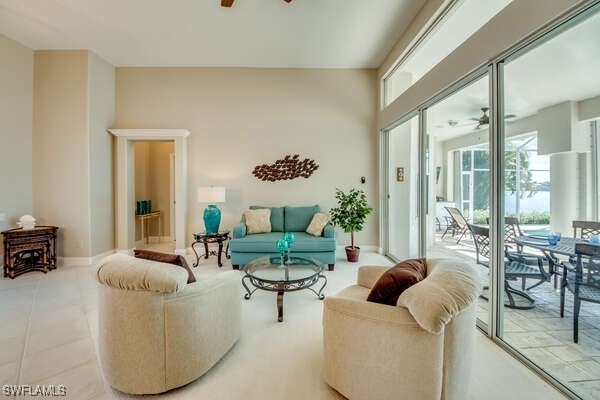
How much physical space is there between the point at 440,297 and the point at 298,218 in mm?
3566

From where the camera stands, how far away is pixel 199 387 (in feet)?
5.30

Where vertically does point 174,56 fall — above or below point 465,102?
above

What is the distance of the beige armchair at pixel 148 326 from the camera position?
58.1 inches

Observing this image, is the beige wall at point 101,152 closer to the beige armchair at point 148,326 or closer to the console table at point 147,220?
the console table at point 147,220

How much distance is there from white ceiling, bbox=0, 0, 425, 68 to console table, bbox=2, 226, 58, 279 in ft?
9.79

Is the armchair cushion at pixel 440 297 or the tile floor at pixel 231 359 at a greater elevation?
the armchair cushion at pixel 440 297

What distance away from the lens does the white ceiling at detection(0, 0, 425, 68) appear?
10.6 ft

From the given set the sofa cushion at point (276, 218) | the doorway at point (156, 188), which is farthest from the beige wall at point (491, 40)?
Answer: the doorway at point (156, 188)

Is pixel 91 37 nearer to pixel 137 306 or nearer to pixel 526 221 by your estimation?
pixel 137 306

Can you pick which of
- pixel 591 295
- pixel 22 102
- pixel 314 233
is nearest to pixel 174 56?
pixel 22 102

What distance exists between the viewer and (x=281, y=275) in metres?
2.67

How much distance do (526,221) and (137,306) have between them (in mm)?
3021

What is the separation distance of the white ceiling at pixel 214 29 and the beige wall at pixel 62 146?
40cm

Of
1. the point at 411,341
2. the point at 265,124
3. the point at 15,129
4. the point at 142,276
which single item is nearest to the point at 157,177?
the point at 15,129
